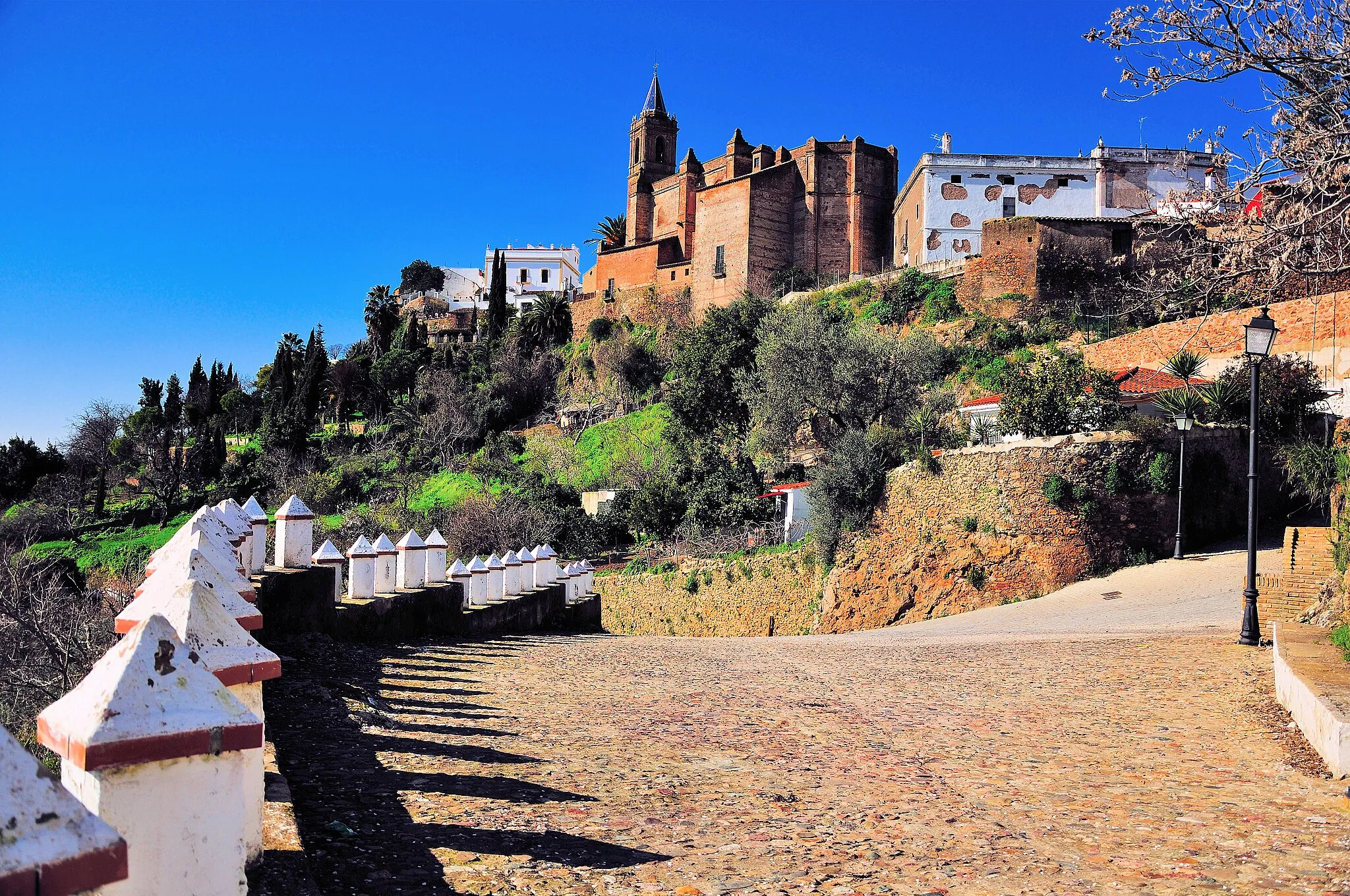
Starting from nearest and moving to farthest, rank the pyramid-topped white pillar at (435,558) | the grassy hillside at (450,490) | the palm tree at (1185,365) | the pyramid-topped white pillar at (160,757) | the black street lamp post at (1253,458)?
the pyramid-topped white pillar at (160,757), the black street lamp post at (1253,458), the pyramid-topped white pillar at (435,558), the palm tree at (1185,365), the grassy hillside at (450,490)

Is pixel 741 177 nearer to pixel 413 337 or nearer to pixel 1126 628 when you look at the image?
pixel 413 337

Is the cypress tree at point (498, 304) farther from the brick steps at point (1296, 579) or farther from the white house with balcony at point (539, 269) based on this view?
the brick steps at point (1296, 579)

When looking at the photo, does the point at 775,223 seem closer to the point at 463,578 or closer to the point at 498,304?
the point at 498,304

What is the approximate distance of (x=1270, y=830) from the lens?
179 inches

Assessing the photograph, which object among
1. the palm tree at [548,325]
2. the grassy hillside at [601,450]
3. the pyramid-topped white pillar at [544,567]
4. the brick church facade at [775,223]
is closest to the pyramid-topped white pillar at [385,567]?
the pyramid-topped white pillar at [544,567]

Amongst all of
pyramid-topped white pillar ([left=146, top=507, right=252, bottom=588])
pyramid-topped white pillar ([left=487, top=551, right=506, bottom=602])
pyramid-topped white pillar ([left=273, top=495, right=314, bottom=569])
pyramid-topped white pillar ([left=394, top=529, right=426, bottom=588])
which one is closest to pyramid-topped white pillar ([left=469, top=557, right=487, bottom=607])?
pyramid-topped white pillar ([left=487, top=551, right=506, bottom=602])

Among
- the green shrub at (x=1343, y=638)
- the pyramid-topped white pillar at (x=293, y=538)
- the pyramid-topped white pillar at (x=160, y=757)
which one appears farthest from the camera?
the pyramid-topped white pillar at (x=293, y=538)

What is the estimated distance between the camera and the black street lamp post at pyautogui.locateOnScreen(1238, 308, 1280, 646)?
9.85m

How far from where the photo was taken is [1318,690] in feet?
19.6

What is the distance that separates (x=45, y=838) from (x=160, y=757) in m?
0.65

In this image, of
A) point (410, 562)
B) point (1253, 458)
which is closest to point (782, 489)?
point (410, 562)

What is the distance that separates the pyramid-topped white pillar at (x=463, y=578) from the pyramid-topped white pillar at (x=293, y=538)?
12.9ft

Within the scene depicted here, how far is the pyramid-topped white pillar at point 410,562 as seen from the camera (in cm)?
1199

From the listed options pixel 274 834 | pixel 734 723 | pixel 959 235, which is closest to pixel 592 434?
pixel 959 235
